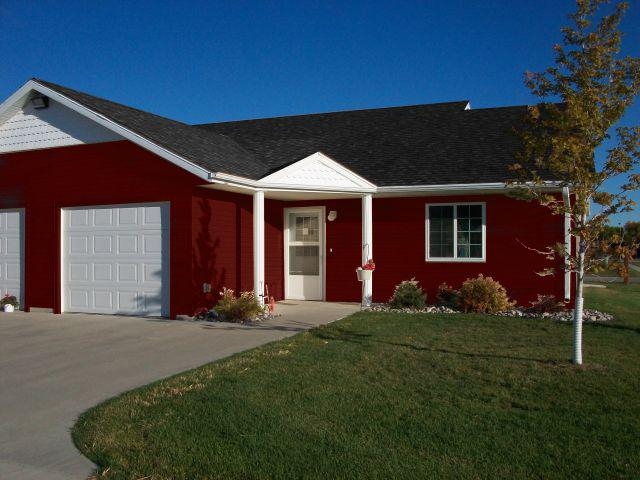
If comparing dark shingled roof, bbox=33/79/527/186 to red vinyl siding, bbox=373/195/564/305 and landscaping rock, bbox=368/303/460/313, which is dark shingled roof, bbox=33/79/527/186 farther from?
landscaping rock, bbox=368/303/460/313

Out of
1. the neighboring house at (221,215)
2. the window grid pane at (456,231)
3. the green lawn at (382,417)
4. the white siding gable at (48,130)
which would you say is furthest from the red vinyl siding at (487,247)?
the white siding gable at (48,130)

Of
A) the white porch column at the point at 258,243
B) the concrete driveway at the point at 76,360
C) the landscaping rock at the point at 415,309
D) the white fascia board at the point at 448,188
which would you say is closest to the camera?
the concrete driveway at the point at 76,360

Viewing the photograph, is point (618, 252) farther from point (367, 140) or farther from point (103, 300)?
point (103, 300)

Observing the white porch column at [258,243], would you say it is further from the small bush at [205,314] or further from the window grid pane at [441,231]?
the window grid pane at [441,231]

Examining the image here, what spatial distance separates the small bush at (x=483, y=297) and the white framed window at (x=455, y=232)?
1.17 metres

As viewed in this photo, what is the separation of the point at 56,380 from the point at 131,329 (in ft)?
11.8

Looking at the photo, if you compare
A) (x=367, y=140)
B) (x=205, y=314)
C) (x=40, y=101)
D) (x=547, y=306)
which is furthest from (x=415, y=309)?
(x=40, y=101)

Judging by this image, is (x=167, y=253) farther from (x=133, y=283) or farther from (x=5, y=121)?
(x=5, y=121)

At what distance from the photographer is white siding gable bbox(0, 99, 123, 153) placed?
40.9ft

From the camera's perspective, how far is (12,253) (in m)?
13.6

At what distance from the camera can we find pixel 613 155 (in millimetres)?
7207

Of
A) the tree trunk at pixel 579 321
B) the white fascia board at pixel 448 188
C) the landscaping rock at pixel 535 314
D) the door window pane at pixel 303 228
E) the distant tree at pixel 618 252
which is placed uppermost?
the white fascia board at pixel 448 188

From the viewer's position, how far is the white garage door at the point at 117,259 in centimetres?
1191

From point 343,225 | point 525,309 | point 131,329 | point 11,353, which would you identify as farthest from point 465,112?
point 11,353
